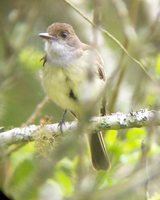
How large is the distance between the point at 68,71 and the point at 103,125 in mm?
644

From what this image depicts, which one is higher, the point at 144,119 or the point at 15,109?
the point at 144,119

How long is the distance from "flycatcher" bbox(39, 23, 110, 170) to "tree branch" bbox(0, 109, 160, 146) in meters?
0.21

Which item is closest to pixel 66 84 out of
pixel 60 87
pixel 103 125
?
pixel 60 87

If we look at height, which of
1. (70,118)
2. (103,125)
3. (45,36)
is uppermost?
(45,36)

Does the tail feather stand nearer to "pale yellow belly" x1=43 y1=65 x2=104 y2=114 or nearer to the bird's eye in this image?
"pale yellow belly" x1=43 y1=65 x2=104 y2=114

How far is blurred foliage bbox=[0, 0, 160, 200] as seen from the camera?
12.1 feet

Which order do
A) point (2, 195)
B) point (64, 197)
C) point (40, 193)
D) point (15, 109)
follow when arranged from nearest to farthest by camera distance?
point (2, 195)
point (40, 193)
point (64, 197)
point (15, 109)

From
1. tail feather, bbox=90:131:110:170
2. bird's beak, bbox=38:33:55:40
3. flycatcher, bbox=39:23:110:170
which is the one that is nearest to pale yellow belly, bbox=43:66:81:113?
flycatcher, bbox=39:23:110:170

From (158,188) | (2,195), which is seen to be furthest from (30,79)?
(2,195)

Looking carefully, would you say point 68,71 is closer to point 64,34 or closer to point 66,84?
point 66,84

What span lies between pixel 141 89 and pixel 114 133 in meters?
0.48

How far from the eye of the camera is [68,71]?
474 cm

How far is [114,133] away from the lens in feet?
15.0

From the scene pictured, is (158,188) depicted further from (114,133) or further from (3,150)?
(3,150)
